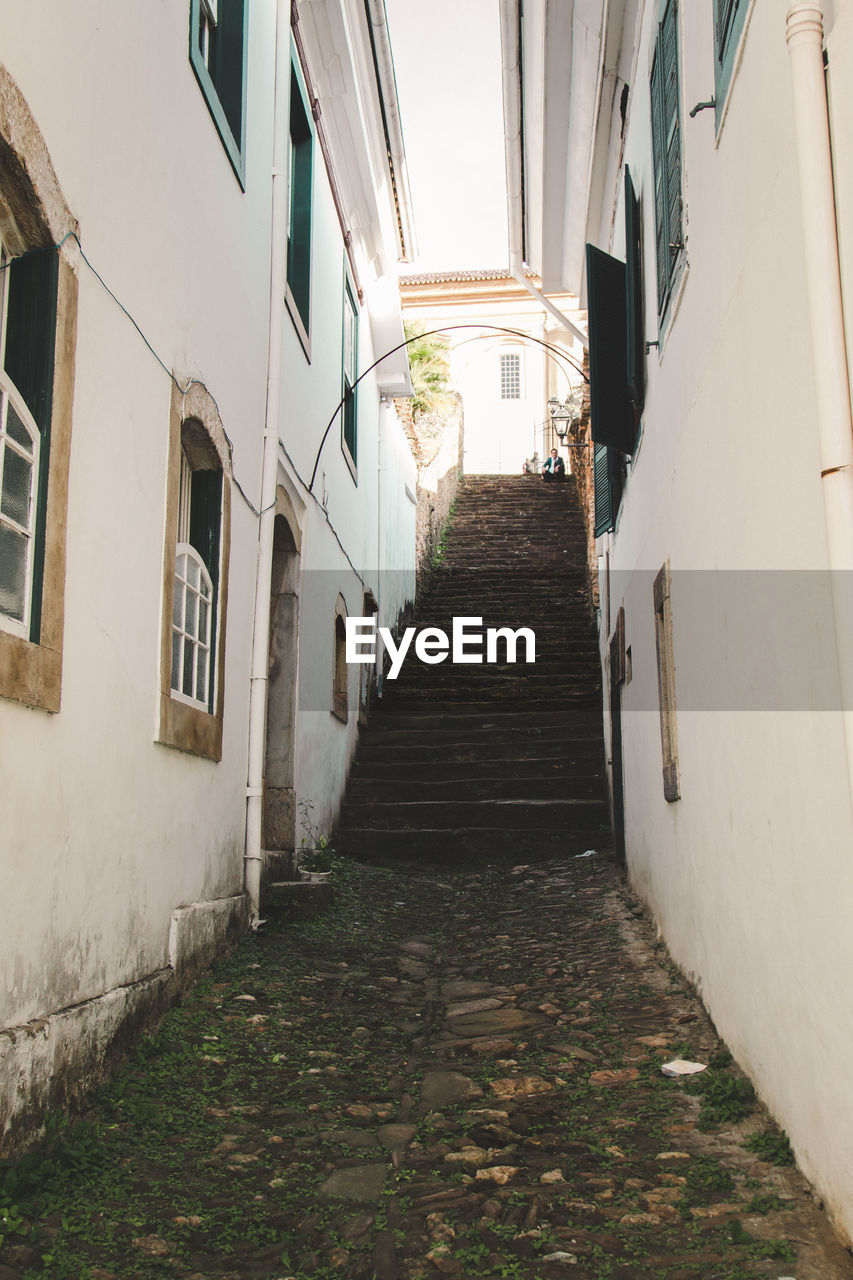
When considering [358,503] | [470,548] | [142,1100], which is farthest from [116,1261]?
[470,548]

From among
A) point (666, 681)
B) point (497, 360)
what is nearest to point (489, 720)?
point (666, 681)

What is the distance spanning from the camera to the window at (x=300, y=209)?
8258mm

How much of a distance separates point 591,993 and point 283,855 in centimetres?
273

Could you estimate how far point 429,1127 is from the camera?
369 centimetres

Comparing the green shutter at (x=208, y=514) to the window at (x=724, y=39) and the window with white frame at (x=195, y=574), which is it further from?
the window at (x=724, y=39)

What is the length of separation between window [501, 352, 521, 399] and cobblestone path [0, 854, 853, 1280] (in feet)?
106

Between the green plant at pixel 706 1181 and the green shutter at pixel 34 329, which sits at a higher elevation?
the green shutter at pixel 34 329

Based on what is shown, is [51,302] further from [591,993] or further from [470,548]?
[470,548]

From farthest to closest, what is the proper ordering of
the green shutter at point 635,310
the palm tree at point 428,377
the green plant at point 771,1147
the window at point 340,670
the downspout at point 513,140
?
the palm tree at point 428,377 < the window at point 340,670 < the downspout at point 513,140 < the green shutter at point 635,310 < the green plant at point 771,1147

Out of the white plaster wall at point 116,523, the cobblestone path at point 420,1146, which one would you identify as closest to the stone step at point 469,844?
the cobblestone path at point 420,1146

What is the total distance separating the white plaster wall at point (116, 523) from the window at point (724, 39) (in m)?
2.16

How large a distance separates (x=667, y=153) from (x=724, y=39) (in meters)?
1.70

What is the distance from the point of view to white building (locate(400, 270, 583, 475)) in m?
35.3

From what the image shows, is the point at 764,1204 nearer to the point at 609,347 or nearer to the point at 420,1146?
the point at 420,1146
